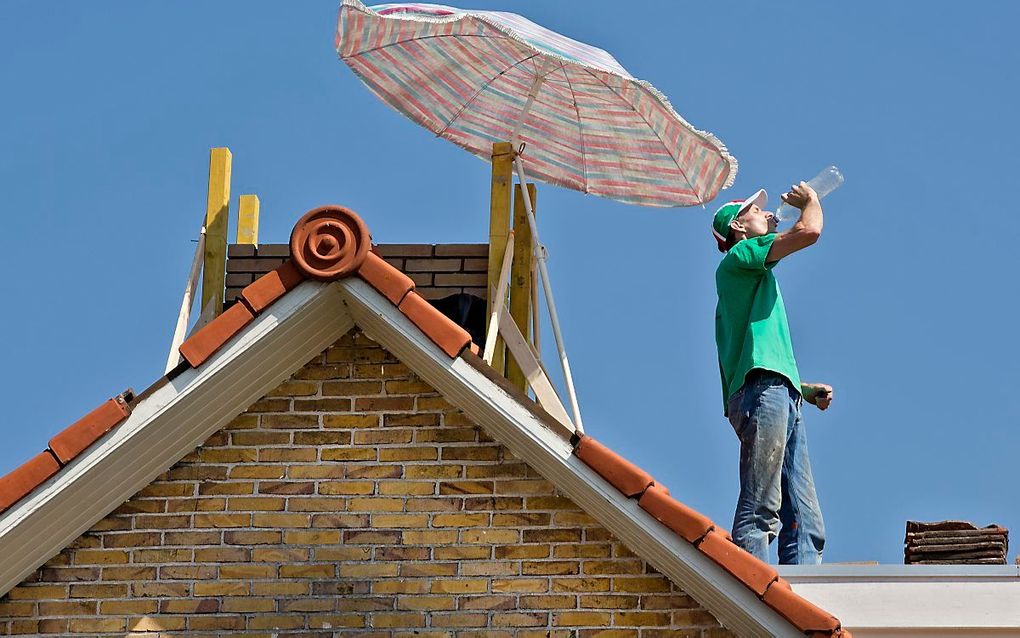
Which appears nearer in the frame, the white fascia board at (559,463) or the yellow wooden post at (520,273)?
the white fascia board at (559,463)

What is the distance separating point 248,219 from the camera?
12.0 meters

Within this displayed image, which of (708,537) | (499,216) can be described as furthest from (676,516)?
(499,216)

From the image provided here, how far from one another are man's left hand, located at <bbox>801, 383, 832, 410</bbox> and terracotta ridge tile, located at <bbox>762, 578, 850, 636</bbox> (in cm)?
307

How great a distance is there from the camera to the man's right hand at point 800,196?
9820mm

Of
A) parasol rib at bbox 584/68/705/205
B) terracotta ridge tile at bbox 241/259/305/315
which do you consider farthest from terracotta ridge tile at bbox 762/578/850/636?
parasol rib at bbox 584/68/705/205

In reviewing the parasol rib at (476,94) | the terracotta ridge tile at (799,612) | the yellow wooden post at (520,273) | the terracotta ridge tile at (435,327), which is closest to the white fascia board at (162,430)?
the terracotta ridge tile at (435,327)

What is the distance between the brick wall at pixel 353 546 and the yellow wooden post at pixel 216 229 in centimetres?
296

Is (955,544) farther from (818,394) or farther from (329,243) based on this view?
(329,243)

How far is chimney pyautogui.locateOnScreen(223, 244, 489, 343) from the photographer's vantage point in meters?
11.2

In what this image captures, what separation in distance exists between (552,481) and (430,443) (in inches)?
22.1

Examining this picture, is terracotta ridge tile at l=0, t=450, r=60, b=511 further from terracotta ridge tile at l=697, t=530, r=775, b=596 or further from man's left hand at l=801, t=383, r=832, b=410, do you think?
man's left hand at l=801, t=383, r=832, b=410

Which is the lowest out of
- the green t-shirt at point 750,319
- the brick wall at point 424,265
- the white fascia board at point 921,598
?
the white fascia board at point 921,598

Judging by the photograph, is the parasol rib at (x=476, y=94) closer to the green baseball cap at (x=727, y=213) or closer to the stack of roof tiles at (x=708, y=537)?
the green baseball cap at (x=727, y=213)

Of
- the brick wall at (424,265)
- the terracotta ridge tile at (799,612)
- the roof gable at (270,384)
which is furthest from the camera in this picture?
the brick wall at (424,265)
